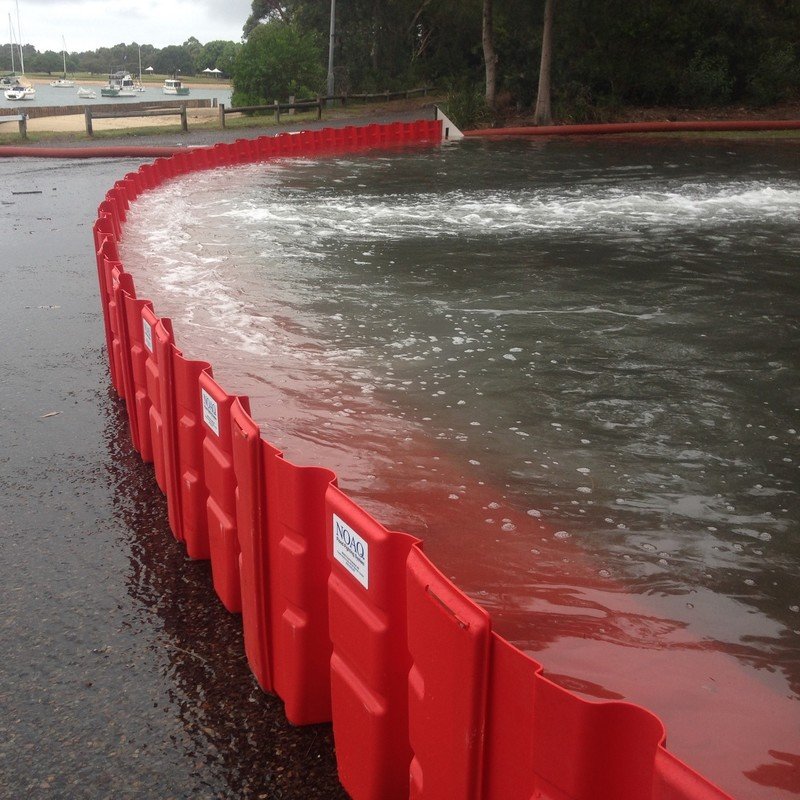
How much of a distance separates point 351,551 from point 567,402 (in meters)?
4.93

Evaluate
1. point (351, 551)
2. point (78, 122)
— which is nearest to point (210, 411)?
point (351, 551)

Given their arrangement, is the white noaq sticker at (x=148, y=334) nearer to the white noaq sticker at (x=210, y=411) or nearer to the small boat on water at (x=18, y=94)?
the white noaq sticker at (x=210, y=411)

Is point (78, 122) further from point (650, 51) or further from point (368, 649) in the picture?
point (368, 649)

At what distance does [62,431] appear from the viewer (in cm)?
712

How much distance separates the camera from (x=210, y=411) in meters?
4.44

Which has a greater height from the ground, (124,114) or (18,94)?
(124,114)

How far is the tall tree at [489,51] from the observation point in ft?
130

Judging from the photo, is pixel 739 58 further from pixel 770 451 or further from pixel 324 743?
pixel 324 743

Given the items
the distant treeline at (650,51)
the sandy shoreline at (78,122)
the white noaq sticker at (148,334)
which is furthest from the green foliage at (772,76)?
the white noaq sticker at (148,334)

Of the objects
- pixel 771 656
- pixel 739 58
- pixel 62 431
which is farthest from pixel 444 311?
pixel 739 58

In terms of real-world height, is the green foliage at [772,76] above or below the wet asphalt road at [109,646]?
above

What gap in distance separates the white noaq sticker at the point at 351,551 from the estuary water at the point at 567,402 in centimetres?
164

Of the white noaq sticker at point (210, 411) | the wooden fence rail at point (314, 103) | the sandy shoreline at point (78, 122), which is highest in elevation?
the wooden fence rail at point (314, 103)

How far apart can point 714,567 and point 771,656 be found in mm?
811
